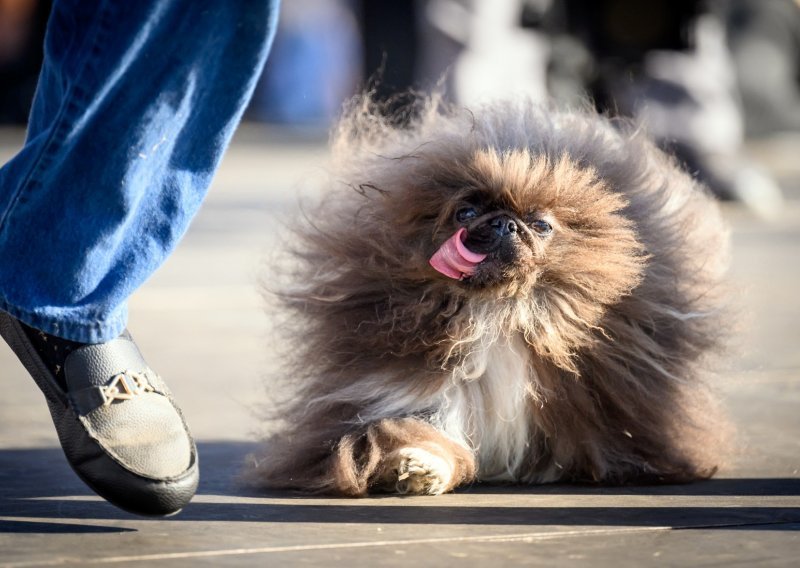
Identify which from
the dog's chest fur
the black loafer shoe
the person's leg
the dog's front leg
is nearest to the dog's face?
the dog's chest fur

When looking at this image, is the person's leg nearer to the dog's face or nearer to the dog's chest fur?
the dog's face

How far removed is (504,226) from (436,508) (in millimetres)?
591

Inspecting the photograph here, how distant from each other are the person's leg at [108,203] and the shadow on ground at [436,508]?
0.48 feet

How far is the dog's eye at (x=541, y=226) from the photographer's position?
2844 mm

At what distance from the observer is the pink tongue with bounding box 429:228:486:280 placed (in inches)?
111

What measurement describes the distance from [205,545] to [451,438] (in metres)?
0.76

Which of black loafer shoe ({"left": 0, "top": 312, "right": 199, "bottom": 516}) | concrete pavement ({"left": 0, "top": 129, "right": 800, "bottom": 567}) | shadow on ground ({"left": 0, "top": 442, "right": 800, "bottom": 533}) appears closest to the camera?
concrete pavement ({"left": 0, "top": 129, "right": 800, "bottom": 567})

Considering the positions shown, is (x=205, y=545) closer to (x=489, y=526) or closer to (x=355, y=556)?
(x=355, y=556)

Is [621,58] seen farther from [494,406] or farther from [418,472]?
[418,472]

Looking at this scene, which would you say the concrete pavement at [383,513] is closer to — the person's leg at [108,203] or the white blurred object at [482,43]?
the person's leg at [108,203]

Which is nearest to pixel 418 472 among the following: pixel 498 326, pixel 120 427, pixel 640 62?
pixel 498 326

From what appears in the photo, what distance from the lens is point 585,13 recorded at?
10117mm

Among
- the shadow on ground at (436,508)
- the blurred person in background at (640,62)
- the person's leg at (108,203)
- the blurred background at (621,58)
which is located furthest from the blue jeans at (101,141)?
the blurred person in background at (640,62)

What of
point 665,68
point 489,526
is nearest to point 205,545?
point 489,526
